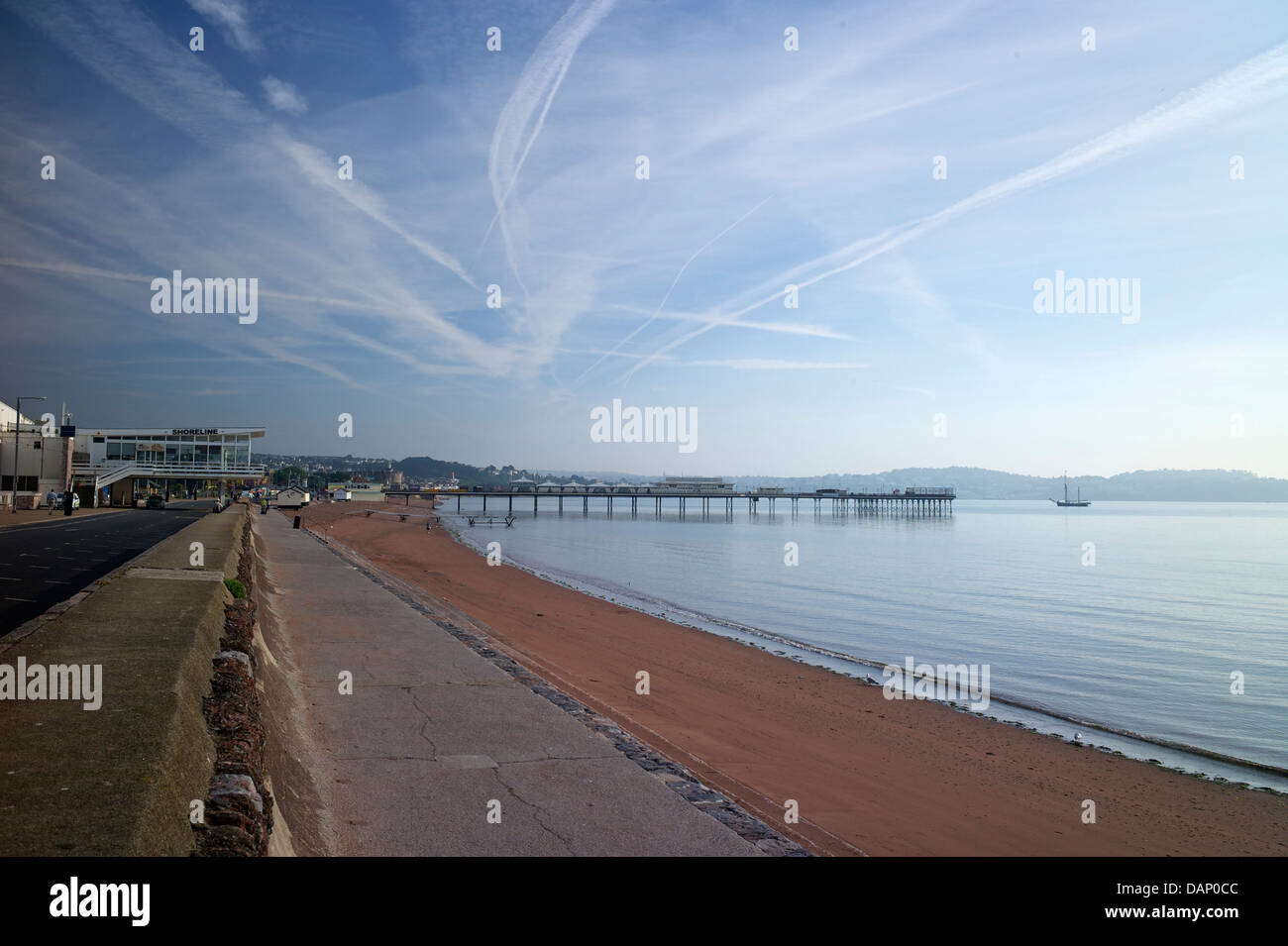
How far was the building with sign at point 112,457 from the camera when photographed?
6309cm

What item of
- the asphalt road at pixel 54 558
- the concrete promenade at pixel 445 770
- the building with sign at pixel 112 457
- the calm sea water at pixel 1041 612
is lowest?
the calm sea water at pixel 1041 612

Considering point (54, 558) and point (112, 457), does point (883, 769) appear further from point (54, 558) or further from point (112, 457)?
point (112, 457)

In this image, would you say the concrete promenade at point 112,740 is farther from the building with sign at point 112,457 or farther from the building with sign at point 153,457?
the building with sign at point 153,457

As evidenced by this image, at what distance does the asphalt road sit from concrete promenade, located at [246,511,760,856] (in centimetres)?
393

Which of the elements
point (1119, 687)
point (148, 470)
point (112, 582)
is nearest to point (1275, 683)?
point (1119, 687)

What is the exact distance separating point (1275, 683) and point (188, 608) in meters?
24.2

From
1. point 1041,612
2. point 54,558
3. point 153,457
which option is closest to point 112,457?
point 153,457

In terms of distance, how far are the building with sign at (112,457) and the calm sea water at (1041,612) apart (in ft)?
102

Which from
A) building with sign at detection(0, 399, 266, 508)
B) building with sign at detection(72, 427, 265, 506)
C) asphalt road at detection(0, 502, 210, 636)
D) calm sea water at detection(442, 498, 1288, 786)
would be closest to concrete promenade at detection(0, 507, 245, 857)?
asphalt road at detection(0, 502, 210, 636)

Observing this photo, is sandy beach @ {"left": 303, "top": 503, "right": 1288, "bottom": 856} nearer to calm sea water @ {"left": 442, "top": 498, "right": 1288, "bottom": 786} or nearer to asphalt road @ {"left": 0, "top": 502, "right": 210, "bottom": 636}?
calm sea water @ {"left": 442, "top": 498, "right": 1288, "bottom": 786}

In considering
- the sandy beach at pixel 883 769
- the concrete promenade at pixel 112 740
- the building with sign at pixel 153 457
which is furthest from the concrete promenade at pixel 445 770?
the building with sign at pixel 153 457

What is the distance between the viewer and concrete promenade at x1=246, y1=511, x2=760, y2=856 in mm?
5707

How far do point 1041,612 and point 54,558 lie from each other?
3337 cm
